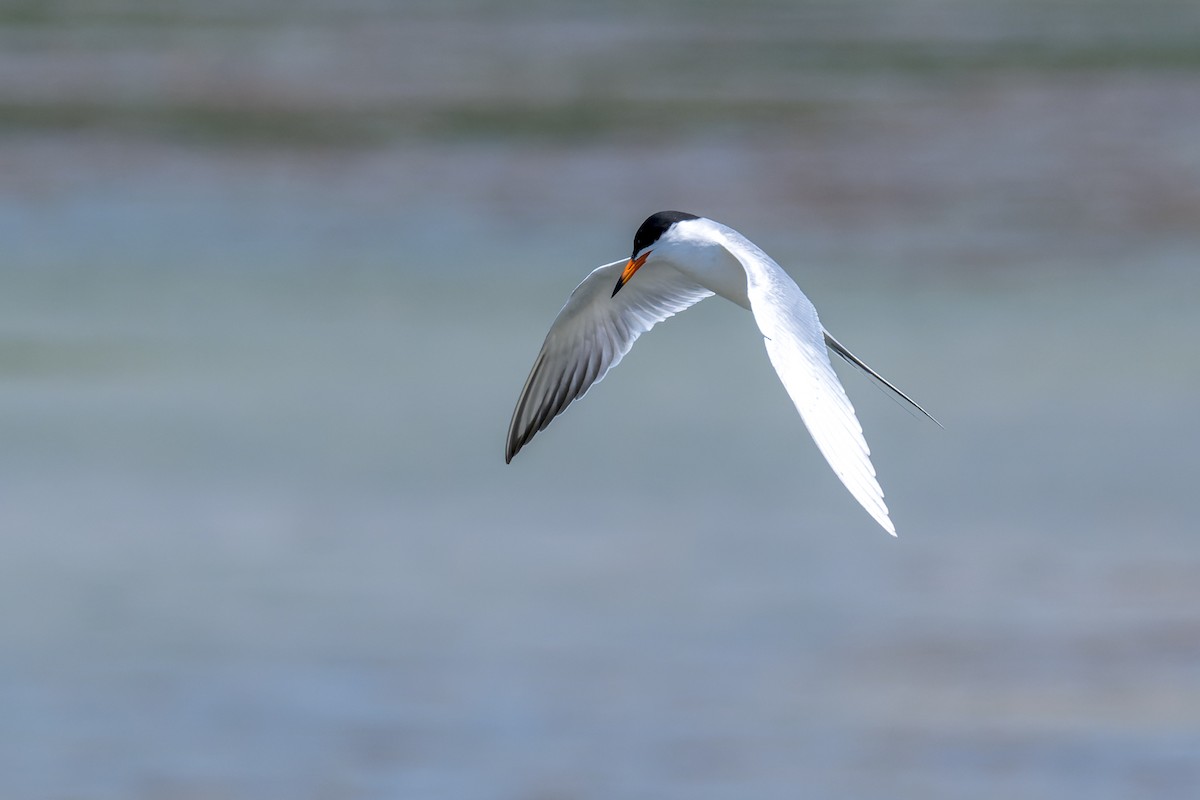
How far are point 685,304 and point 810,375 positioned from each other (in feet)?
6.41

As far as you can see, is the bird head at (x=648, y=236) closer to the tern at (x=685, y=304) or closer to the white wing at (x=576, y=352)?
the tern at (x=685, y=304)

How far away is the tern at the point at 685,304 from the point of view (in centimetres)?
441

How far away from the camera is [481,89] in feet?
81.8

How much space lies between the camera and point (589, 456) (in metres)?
12.2

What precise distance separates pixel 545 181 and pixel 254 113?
4.95m

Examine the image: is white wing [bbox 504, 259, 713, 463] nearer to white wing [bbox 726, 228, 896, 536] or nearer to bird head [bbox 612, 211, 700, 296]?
bird head [bbox 612, 211, 700, 296]

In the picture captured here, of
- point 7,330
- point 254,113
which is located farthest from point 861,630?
point 254,113

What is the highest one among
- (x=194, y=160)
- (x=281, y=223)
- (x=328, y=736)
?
(x=194, y=160)

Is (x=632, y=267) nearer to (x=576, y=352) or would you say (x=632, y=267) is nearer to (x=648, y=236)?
(x=648, y=236)

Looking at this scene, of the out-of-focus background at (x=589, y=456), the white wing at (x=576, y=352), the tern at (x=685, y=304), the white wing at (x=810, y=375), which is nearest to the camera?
the white wing at (x=810, y=375)

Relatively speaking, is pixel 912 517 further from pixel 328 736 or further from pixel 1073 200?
pixel 1073 200

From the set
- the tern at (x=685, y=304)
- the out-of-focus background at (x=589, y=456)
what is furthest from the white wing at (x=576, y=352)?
the out-of-focus background at (x=589, y=456)

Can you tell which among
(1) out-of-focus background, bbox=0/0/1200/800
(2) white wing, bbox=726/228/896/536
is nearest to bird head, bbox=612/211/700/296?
(2) white wing, bbox=726/228/896/536

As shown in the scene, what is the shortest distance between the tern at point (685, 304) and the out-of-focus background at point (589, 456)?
2.59 meters
